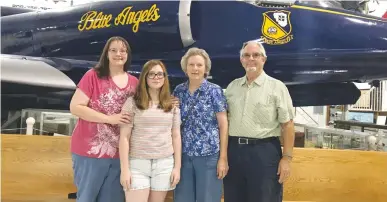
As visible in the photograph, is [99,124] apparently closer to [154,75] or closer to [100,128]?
[100,128]

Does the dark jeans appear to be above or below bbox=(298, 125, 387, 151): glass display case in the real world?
below

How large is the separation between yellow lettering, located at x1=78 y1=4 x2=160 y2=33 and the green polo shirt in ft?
5.67

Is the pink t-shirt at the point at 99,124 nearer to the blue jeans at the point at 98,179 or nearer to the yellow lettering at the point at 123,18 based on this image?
the blue jeans at the point at 98,179

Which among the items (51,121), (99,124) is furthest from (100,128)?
(51,121)

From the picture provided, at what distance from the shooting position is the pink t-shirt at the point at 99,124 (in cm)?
149

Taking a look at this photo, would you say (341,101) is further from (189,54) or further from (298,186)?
(189,54)

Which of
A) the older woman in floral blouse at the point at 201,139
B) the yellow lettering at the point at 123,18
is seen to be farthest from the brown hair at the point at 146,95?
the yellow lettering at the point at 123,18

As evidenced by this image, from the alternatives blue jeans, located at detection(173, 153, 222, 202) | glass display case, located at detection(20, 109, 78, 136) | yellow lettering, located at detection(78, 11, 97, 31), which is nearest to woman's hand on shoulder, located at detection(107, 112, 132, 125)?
blue jeans, located at detection(173, 153, 222, 202)

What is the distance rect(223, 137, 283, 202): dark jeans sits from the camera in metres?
1.52

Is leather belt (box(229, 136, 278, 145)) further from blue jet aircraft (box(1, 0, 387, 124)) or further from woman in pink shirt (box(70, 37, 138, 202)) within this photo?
blue jet aircraft (box(1, 0, 387, 124))

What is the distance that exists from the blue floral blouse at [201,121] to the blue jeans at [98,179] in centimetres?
31

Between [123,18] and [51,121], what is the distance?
108 cm

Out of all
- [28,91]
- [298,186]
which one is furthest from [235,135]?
[28,91]

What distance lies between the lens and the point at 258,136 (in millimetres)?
1541
